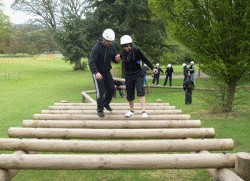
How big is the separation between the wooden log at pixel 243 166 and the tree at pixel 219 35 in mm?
7325

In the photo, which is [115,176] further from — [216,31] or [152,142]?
[216,31]

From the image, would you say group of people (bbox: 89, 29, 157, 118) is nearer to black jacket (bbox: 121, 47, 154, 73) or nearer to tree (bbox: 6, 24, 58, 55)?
black jacket (bbox: 121, 47, 154, 73)

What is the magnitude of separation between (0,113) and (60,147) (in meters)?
9.72

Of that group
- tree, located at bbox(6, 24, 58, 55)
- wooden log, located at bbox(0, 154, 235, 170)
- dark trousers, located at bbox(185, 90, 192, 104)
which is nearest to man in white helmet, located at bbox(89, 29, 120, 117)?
wooden log, located at bbox(0, 154, 235, 170)

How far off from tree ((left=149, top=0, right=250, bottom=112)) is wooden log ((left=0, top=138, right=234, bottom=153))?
6.57 metres

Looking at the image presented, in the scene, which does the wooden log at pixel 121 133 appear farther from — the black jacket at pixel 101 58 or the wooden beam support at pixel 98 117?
the black jacket at pixel 101 58

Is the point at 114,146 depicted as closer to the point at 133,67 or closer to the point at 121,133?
the point at 121,133

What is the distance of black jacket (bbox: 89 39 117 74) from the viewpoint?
670 centimetres

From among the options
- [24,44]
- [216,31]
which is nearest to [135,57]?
[216,31]

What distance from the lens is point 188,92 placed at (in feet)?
48.7

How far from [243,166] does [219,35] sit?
7789 millimetres

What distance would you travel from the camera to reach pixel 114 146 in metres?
4.43

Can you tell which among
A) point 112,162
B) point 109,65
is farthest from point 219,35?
point 112,162

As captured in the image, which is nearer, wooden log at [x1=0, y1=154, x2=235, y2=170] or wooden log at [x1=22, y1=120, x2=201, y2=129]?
wooden log at [x1=0, y1=154, x2=235, y2=170]
